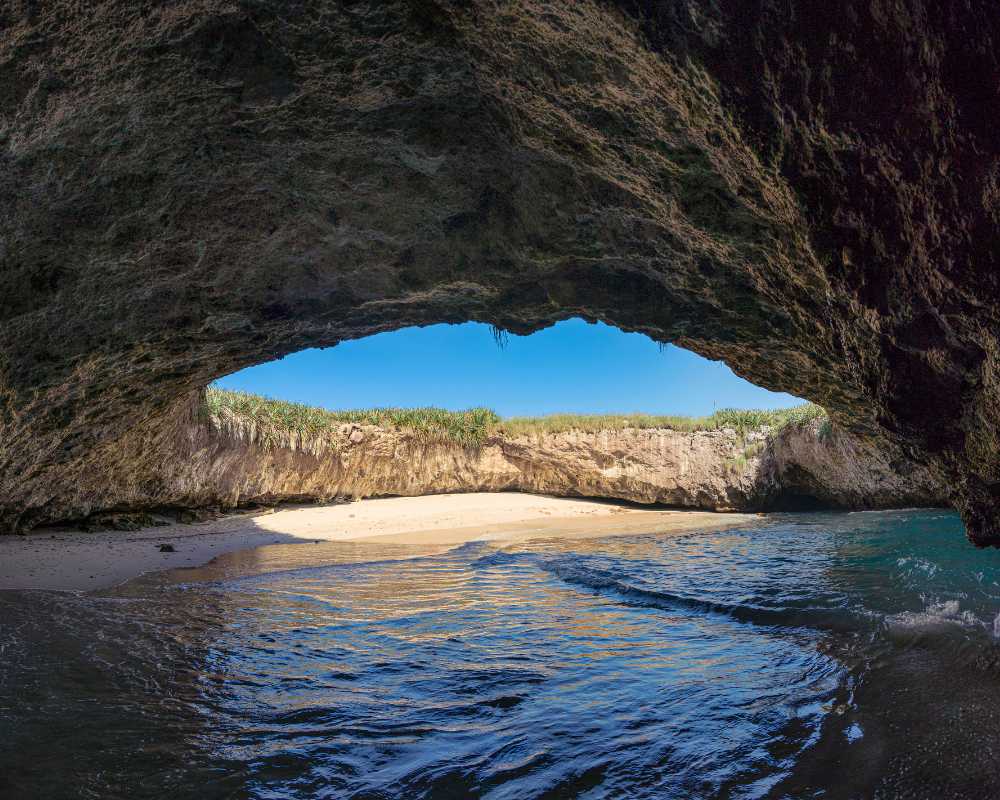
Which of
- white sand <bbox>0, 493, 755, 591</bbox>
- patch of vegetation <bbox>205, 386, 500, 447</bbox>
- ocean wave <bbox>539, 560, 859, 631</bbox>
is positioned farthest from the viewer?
patch of vegetation <bbox>205, 386, 500, 447</bbox>

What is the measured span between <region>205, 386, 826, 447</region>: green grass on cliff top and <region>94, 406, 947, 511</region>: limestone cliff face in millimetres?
181

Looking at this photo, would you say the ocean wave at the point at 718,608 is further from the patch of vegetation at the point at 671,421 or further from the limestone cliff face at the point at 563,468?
the patch of vegetation at the point at 671,421

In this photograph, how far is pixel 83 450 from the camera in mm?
6164

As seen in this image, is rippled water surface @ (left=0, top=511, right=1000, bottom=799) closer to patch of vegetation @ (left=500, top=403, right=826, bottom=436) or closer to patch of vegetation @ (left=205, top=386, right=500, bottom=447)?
patch of vegetation @ (left=205, top=386, right=500, bottom=447)

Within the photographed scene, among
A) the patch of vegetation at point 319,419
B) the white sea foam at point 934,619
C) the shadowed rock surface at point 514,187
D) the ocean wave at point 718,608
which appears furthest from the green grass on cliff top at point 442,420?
the white sea foam at point 934,619

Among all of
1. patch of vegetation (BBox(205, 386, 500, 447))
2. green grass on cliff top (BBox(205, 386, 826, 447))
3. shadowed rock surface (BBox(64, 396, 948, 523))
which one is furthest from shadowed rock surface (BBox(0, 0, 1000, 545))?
green grass on cliff top (BBox(205, 386, 826, 447))

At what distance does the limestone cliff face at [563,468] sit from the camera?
11.1m

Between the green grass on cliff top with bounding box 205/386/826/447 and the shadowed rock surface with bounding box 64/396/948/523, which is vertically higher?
the green grass on cliff top with bounding box 205/386/826/447

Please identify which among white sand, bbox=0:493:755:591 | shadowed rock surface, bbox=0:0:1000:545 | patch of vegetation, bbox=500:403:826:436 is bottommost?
white sand, bbox=0:493:755:591

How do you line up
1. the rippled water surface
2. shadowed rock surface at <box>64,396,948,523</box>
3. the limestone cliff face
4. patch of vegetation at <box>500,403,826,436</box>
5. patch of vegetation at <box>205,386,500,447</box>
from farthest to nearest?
1. patch of vegetation at <box>500,403,826,436</box>
2. patch of vegetation at <box>205,386,500,447</box>
3. the limestone cliff face
4. shadowed rock surface at <box>64,396,948,523</box>
5. the rippled water surface

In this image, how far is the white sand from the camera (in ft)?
20.5

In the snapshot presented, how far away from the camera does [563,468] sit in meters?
16.8

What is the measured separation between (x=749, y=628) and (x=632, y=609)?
37.6 inches

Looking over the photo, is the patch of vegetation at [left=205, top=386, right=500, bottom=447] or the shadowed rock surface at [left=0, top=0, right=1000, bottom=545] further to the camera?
the patch of vegetation at [left=205, top=386, right=500, bottom=447]
